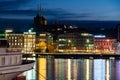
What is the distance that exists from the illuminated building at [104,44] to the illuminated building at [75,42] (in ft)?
4.48

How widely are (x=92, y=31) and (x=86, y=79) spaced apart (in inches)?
3686

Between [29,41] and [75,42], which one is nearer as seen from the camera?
[29,41]

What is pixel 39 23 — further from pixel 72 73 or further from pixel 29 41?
pixel 72 73

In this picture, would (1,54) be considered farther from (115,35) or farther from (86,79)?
(115,35)

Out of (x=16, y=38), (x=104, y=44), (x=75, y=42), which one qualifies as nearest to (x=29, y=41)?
(x=16, y=38)

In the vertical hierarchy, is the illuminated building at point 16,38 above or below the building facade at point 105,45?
above

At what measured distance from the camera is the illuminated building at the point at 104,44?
107m

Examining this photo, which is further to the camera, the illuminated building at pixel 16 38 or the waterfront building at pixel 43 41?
the waterfront building at pixel 43 41

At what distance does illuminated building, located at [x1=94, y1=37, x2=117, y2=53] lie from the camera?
107 meters

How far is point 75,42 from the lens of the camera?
106125 mm

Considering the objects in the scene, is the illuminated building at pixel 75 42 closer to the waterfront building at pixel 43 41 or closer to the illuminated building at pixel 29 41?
the waterfront building at pixel 43 41

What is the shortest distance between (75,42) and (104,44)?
8.52 m

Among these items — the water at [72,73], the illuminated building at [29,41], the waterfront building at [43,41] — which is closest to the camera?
the water at [72,73]

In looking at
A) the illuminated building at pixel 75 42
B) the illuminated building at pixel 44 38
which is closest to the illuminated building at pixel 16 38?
the illuminated building at pixel 44 38
